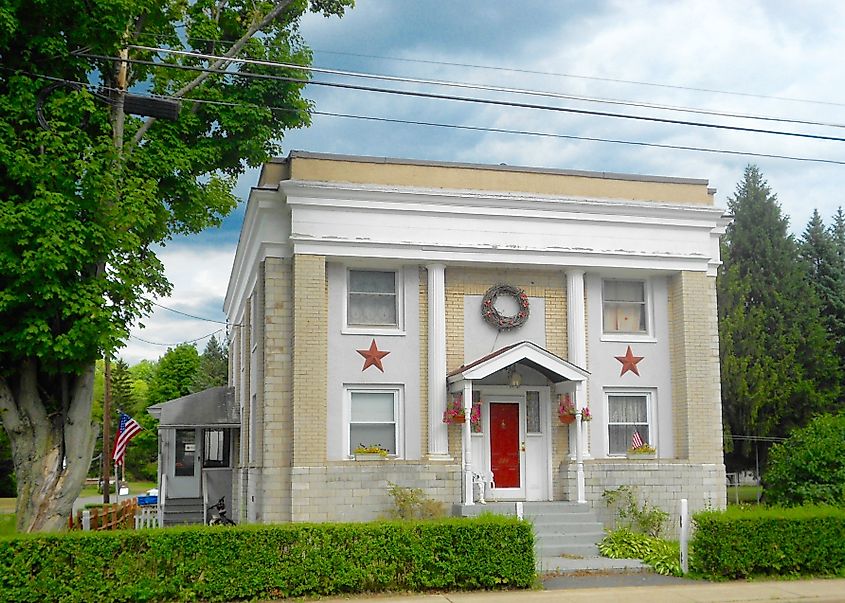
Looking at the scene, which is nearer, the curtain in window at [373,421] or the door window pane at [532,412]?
the curtain in window at [373,421]

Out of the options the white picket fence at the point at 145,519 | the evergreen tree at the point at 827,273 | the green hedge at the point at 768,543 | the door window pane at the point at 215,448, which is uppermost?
the evergreen tree at the point at 827,273

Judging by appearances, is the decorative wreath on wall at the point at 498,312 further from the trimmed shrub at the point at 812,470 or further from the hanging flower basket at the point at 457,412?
the trimmed shrub at the point at 812,470

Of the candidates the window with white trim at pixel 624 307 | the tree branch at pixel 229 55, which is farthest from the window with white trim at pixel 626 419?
the tree branch at pixel 229 55

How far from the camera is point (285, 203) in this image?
1998cm

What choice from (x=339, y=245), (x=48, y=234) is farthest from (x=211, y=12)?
(x=48, y=234)

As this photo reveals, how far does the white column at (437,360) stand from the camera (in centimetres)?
2020

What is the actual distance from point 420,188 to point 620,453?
7.66 m

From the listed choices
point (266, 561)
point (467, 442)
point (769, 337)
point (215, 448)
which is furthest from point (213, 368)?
point (266, 561)

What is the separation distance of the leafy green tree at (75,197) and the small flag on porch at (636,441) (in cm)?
1070

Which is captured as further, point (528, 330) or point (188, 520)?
point (188, 520)

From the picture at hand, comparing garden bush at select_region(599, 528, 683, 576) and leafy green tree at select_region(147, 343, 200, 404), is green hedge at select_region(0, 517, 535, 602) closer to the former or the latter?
garden bush at select_region(599, 528, 683, 576)

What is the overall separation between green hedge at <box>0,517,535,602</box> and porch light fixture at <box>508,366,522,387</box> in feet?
21.3

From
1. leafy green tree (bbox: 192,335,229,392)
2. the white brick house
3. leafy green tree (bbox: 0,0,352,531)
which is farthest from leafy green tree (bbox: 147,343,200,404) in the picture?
leafy green tree (bbox: 0,0,352,531)

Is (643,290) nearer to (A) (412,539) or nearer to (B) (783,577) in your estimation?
(B) (783,577)
